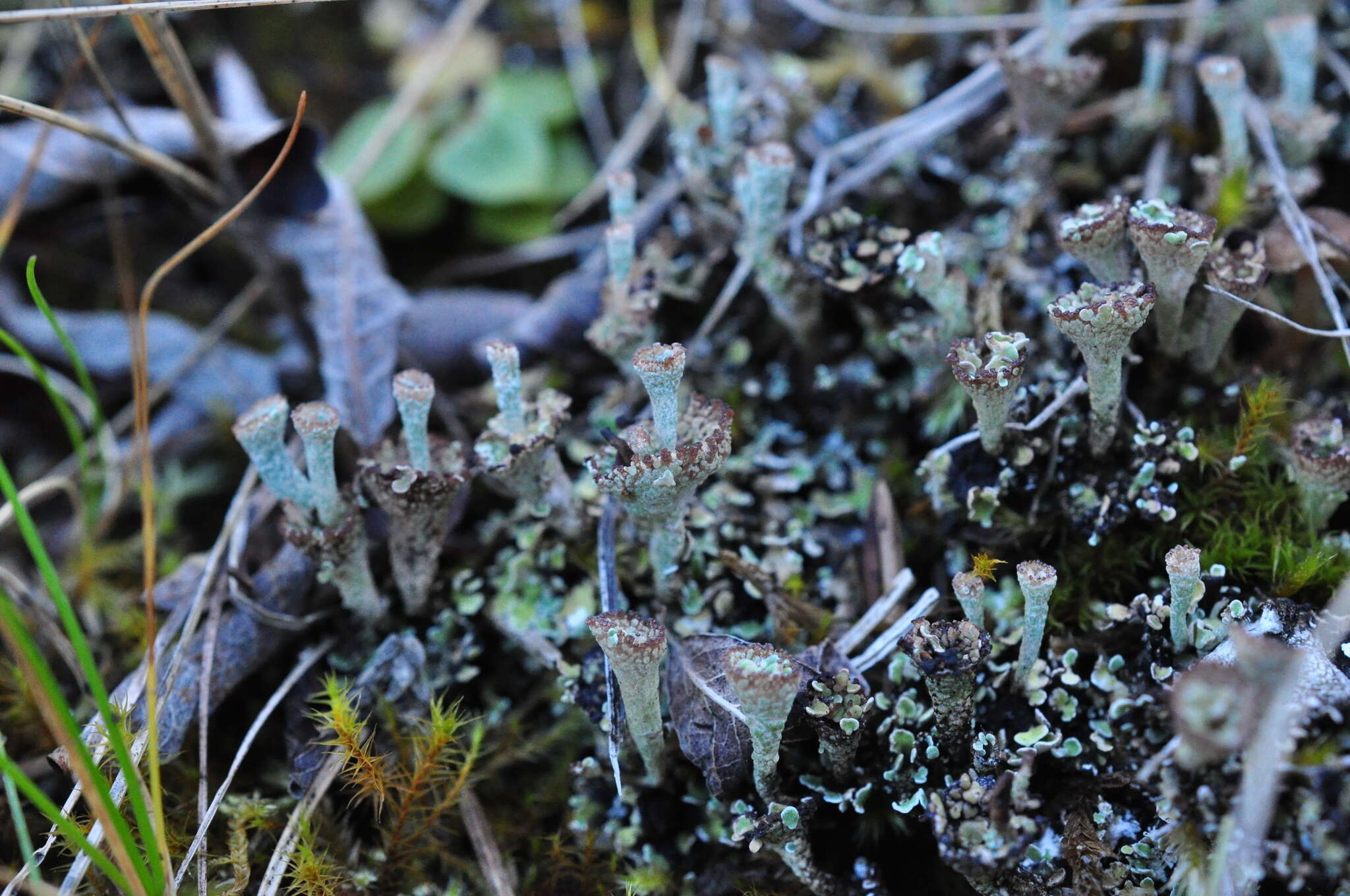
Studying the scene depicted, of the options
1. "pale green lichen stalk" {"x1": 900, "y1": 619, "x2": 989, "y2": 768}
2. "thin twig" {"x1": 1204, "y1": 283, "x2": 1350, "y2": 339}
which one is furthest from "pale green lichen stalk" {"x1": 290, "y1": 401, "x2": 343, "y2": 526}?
"thin twig" {"x1": 1204, "y1": 283, "x2": 1350, "y2": 339}

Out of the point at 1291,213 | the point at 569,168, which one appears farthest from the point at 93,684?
the point at 1291,213

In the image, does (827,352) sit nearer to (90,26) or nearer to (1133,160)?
(1133,160)

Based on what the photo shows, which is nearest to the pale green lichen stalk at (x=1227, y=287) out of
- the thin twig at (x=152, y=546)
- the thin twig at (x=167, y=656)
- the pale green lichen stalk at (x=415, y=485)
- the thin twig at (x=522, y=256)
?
the pale green lichen stalk at (x=415, y=485)

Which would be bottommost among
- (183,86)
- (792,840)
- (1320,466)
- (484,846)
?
(484,846)

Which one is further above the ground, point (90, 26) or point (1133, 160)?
point (90, 26)

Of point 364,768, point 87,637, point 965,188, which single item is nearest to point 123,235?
point 87,637

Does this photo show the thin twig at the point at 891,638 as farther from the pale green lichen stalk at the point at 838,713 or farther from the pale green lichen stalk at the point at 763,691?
the pale green lichen stalk at the point at 763,691

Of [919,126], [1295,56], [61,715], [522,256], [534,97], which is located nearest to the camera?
[61,715]

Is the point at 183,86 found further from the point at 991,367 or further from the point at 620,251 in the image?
the point at 991,367
